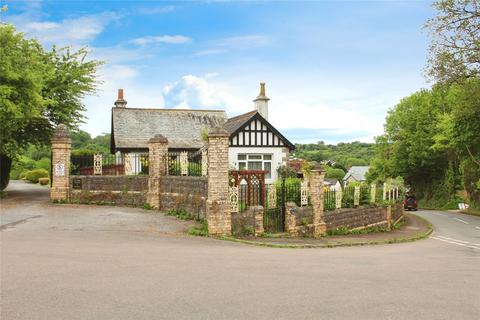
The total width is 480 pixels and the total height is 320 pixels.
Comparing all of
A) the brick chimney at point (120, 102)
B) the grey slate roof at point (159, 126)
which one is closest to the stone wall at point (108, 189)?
the grey slate roof at point (159, 126)

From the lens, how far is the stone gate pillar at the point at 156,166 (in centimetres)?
1938

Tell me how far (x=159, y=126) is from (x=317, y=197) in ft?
66.1

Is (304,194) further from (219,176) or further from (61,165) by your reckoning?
(61,165)

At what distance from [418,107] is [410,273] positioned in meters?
47.0

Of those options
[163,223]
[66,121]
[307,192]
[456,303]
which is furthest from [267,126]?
[456,303]

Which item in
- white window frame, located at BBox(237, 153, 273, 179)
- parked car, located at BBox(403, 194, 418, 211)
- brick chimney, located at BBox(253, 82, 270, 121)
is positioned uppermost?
brick chimney, located at BBox(253, 82, 270, 121)

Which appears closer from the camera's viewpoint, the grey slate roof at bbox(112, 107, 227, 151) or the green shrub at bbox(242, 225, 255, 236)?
the green shrub at bbox(242, 225, 255, 236)

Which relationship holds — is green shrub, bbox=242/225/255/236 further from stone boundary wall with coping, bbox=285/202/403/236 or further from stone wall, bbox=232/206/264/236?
stone boundary wall with coping, bbox=285/202/403/236

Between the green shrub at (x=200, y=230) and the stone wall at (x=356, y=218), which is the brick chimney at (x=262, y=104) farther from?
the green shrub at (x=200, y=230)

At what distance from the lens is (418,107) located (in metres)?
53.7

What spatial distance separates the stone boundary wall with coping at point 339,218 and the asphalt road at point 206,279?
2.58 meters

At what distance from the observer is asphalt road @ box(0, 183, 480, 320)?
6.69 meters

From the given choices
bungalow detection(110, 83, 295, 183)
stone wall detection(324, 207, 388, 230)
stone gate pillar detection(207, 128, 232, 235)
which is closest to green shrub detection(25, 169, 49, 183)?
bungalow detection(110, 83, 295, 183)

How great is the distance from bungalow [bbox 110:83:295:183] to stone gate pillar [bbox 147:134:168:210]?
11687 millimetres
